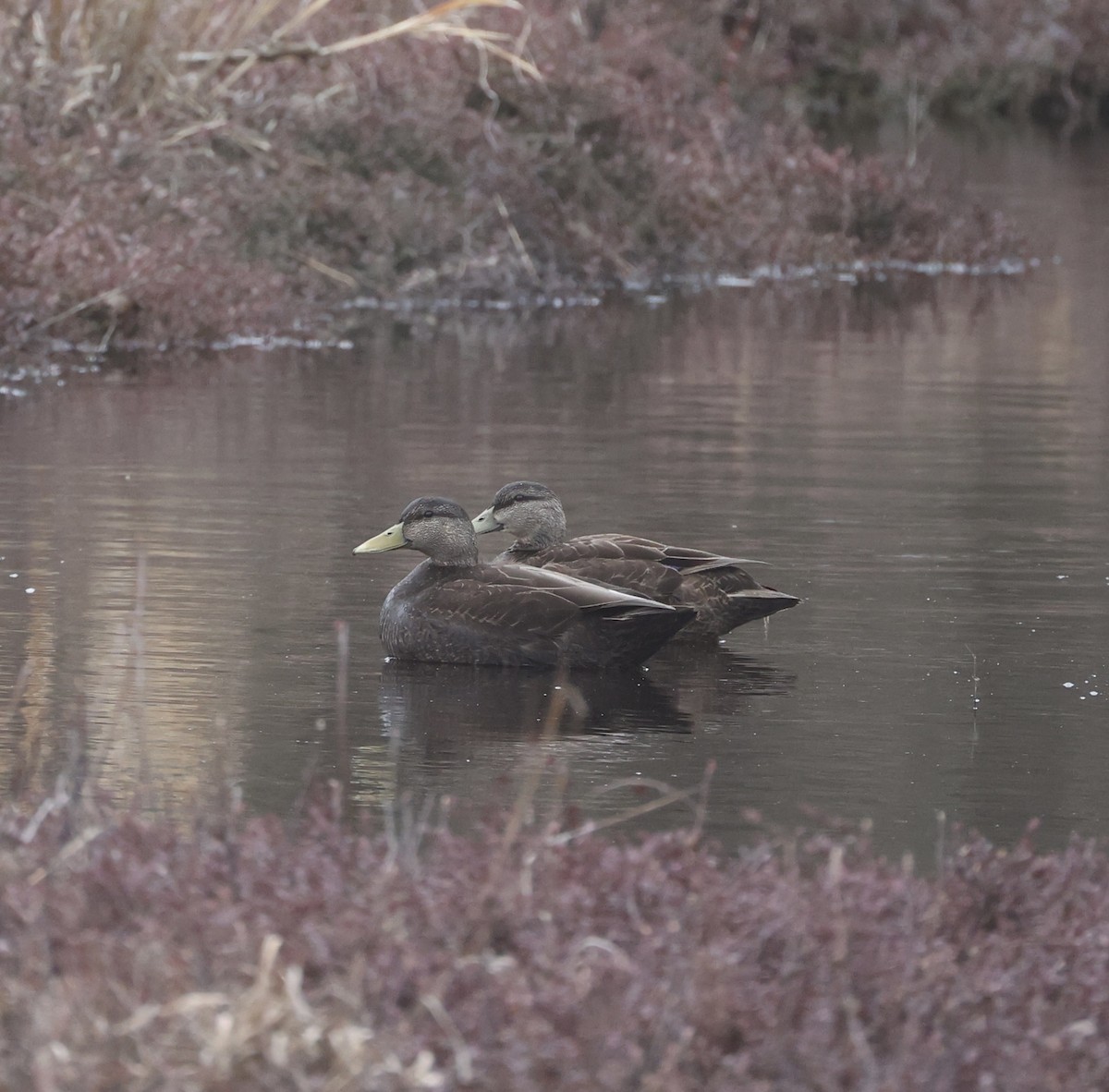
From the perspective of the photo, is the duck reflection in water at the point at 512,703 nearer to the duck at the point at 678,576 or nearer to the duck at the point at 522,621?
the duck at the point at 522,621

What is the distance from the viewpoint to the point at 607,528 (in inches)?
518

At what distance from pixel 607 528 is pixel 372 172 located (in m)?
13.5

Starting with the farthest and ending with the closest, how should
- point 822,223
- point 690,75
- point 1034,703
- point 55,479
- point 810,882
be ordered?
point 690,75 < point 822,223 < point 55,479 < point 1034,703 < point 810,882

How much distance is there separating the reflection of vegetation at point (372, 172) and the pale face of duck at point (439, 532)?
9923 millimetres

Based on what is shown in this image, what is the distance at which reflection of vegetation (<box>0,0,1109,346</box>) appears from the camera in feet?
72.2

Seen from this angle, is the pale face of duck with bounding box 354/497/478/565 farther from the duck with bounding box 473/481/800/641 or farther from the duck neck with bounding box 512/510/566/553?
the duck neck with bounding box 512/510/566/553

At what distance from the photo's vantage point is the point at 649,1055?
5055 mm

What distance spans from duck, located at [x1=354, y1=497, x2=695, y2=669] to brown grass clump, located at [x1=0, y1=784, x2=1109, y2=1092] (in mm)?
3826

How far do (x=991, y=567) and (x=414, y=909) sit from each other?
698 centimetres

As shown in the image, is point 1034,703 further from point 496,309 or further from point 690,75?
point 690,75

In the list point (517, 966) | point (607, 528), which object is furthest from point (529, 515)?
point (517, 966)

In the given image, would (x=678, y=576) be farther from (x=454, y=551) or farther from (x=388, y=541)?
(x=388, y=541)

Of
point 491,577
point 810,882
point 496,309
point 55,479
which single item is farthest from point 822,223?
point 810,882

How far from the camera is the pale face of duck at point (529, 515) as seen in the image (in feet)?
36.6
